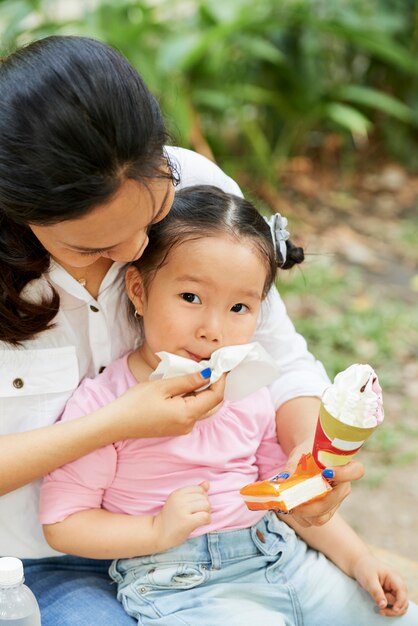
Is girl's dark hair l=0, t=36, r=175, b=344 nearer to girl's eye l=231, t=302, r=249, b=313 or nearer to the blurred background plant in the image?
girl's eye l=231, t=302, r=249, b=313

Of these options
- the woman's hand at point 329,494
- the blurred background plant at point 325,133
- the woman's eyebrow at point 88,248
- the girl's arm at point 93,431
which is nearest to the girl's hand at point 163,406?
the girl's arm at point 93,431

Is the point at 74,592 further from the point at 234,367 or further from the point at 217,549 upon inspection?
the point at 234,367

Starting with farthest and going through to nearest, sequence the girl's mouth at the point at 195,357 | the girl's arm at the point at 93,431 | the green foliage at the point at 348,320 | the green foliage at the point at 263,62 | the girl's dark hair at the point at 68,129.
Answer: the green foliage at the point at 263,62 → the green foliage at the point at 348,320 → the girl's mouth at the point at 195,357 → the girl's arm at the point at 93,431 → the girl's dark hair at the point at 68,129

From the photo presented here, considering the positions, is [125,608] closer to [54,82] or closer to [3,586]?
[3,586]

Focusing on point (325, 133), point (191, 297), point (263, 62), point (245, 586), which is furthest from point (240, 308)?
point (325, 133)

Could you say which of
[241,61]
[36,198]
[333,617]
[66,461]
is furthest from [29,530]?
[241,61]

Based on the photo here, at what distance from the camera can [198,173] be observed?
6.36ft

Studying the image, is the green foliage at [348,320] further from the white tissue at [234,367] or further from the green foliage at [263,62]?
the white tissue at [234,367]

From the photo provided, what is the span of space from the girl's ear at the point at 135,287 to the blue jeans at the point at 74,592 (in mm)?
→ 566

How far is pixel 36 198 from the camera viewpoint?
4.55ft

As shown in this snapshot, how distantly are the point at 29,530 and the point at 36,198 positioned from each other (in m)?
0.77

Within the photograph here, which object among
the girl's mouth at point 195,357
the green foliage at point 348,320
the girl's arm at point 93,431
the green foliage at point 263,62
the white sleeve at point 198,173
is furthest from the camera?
the green foliage at point 263,62

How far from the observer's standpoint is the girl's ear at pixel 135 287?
1.80 meters

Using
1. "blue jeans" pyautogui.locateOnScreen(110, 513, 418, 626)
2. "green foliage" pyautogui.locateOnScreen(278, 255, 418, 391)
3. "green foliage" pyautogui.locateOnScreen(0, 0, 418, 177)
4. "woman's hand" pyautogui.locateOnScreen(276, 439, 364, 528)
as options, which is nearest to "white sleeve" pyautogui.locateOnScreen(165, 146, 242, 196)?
"woman's hand" pyautogui.locateOnScreen(276, 439, 364, 528)
